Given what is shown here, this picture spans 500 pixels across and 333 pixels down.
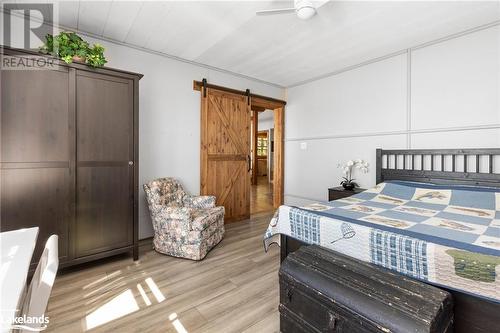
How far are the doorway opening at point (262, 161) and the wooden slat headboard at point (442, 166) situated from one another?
2620 millimetres

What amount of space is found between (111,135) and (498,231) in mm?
3465

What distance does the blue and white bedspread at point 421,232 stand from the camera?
3.99ft

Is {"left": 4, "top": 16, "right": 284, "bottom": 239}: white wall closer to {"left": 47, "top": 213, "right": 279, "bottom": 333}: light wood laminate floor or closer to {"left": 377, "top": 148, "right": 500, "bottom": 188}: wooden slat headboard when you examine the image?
{"left": 47, "top": 213, "right": 279, "bottom": 333}: light wood laminate floor

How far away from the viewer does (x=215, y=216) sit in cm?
304

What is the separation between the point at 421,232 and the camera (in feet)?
5.24

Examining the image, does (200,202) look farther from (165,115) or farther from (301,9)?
(301,9)

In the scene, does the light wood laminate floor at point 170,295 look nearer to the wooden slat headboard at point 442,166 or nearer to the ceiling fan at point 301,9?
the wooden slat headboard at point 442,166

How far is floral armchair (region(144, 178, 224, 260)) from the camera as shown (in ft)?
8.89

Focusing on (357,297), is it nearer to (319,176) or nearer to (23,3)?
(319,176)

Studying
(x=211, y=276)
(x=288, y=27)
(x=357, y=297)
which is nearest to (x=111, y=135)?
(x=211, y=276)

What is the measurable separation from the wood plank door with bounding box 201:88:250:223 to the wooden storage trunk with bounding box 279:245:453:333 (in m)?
2.58

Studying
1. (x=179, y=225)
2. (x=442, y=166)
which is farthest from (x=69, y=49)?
(x=442, y=166)

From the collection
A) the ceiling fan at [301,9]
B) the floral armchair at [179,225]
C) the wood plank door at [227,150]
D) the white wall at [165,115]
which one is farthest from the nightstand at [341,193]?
the ceiling fan at [301,9]

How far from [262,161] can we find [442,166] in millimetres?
8827
